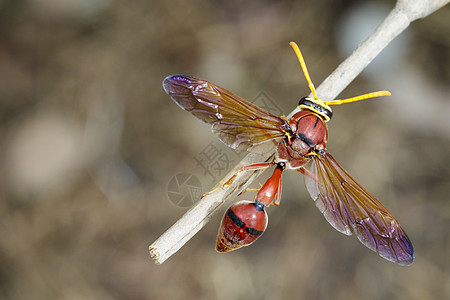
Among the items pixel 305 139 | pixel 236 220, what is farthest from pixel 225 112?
pixel 236 220

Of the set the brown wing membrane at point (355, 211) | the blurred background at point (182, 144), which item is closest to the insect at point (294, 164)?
the brown wing membrane at point (355, 211)

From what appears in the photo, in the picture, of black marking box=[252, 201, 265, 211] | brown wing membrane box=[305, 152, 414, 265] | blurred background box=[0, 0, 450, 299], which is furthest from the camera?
blurred background box=[0, 0, 450, 299]

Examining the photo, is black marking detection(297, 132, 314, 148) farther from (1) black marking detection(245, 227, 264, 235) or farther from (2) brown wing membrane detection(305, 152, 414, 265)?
(1) black marking detection(245, 227, 264, 235)

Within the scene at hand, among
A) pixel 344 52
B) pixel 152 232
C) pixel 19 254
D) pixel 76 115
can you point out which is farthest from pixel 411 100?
pixel 19 254

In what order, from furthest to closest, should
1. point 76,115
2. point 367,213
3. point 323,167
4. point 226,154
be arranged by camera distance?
point 76,115 → point 226,154 → point 323,167 → point 367,213

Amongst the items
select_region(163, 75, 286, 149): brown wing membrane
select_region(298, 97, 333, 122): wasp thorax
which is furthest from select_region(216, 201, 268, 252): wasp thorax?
select_region(298, 97, 333, 122): wasp thorax

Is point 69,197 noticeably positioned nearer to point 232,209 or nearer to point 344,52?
point 232,209

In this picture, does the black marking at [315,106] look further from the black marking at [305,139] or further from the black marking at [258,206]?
the black marking at [258,206]

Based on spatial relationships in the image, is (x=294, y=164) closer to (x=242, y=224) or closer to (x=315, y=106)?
(x=315, y=106)
